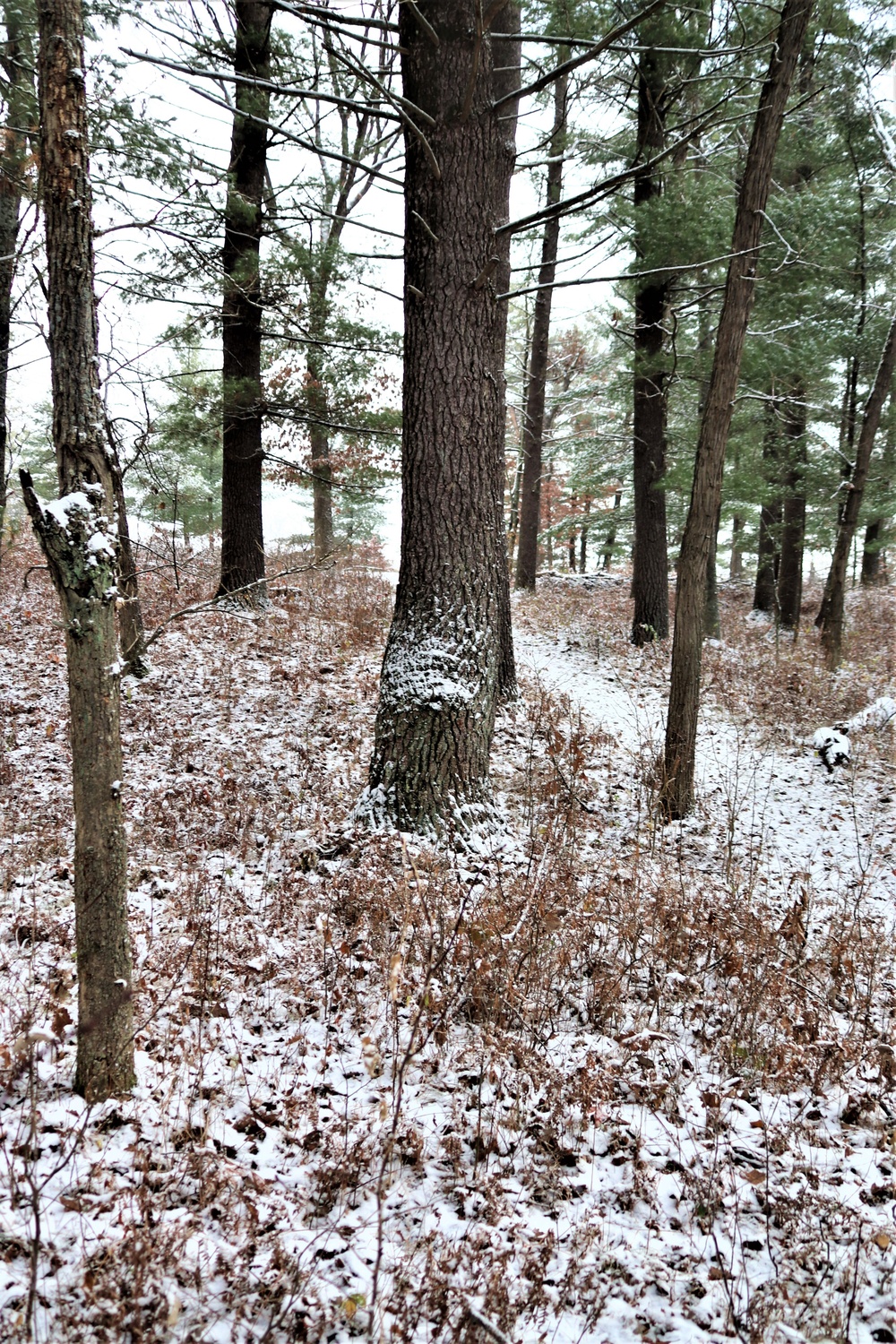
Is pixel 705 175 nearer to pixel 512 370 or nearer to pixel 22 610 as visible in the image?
pixel 22 610

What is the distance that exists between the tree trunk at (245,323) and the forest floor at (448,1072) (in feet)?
14.9

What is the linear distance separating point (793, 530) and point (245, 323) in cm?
1184

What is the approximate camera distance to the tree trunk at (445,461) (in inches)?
188

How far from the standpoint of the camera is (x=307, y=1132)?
8.83 feet

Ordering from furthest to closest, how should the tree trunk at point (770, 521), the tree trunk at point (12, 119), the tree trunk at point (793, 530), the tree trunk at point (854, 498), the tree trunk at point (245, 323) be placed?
the tree trunk at point (793, 530) → the tree trunk at point (770, 521) → the tree trunk at point (854, 498) → the tree trunk at point (245, 323) → the tree trunk at point (12, 119)

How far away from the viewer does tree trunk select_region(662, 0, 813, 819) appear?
558cm

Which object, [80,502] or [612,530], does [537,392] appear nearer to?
[612,530]

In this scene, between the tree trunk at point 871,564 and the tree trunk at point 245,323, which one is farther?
the tree trunk at point 871,564

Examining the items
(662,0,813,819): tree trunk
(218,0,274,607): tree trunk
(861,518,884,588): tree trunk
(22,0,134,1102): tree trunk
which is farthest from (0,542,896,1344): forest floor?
(861,518,884,588): tree trunk

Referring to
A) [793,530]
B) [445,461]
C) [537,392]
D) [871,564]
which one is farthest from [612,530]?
[445,461]

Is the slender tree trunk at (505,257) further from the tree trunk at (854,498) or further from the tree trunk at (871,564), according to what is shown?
the tree trunk at (871,564)

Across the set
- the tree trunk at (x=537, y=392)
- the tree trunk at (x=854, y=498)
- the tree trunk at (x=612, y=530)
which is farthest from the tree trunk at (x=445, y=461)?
the tree trunk at (x=612, y=530)

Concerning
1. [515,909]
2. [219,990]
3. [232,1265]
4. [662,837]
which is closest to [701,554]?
[662,837]

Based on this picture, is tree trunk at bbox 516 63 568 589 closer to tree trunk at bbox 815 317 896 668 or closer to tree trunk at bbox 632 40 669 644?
tree trunk at bbox 632 40 669 644
